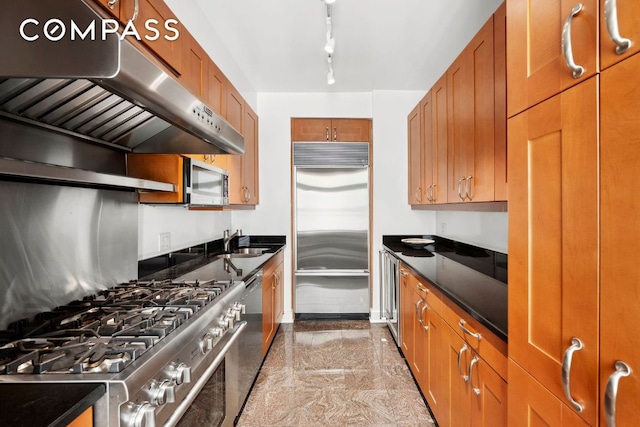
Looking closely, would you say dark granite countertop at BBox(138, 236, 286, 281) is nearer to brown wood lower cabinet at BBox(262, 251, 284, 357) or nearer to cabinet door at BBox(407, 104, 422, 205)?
brown wood lower cabinet at BBox(262, 251, 284, 357)

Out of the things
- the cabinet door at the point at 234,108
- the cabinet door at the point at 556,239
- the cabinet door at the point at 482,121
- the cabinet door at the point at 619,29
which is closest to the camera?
the cabinet door at the point at 619,29

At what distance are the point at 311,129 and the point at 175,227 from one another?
7.00ft

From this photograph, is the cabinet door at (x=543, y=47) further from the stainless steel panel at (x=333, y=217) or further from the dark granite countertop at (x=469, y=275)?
the stainless steel panel at (x=333, y=217)

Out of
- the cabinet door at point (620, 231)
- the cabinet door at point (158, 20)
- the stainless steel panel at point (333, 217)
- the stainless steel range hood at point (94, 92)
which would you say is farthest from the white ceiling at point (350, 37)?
the cabinet door at point (620, 231)

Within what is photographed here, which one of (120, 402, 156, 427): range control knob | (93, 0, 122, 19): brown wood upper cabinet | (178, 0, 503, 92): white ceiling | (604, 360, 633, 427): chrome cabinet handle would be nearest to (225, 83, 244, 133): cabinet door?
(178, 0, 503, 92): white ceiling

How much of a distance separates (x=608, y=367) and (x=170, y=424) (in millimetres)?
1198

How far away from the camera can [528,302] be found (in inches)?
38.3

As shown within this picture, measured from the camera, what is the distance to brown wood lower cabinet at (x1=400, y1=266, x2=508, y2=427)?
1224 millimetres

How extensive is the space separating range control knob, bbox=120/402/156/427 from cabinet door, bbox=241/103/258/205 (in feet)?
7.72

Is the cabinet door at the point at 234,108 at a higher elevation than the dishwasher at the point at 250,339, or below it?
higher

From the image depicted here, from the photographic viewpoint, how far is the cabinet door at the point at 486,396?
1.17 m

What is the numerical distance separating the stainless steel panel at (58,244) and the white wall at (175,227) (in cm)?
19

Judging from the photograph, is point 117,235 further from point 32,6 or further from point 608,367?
point 608,367

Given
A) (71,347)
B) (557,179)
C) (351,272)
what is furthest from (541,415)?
(351,272)
